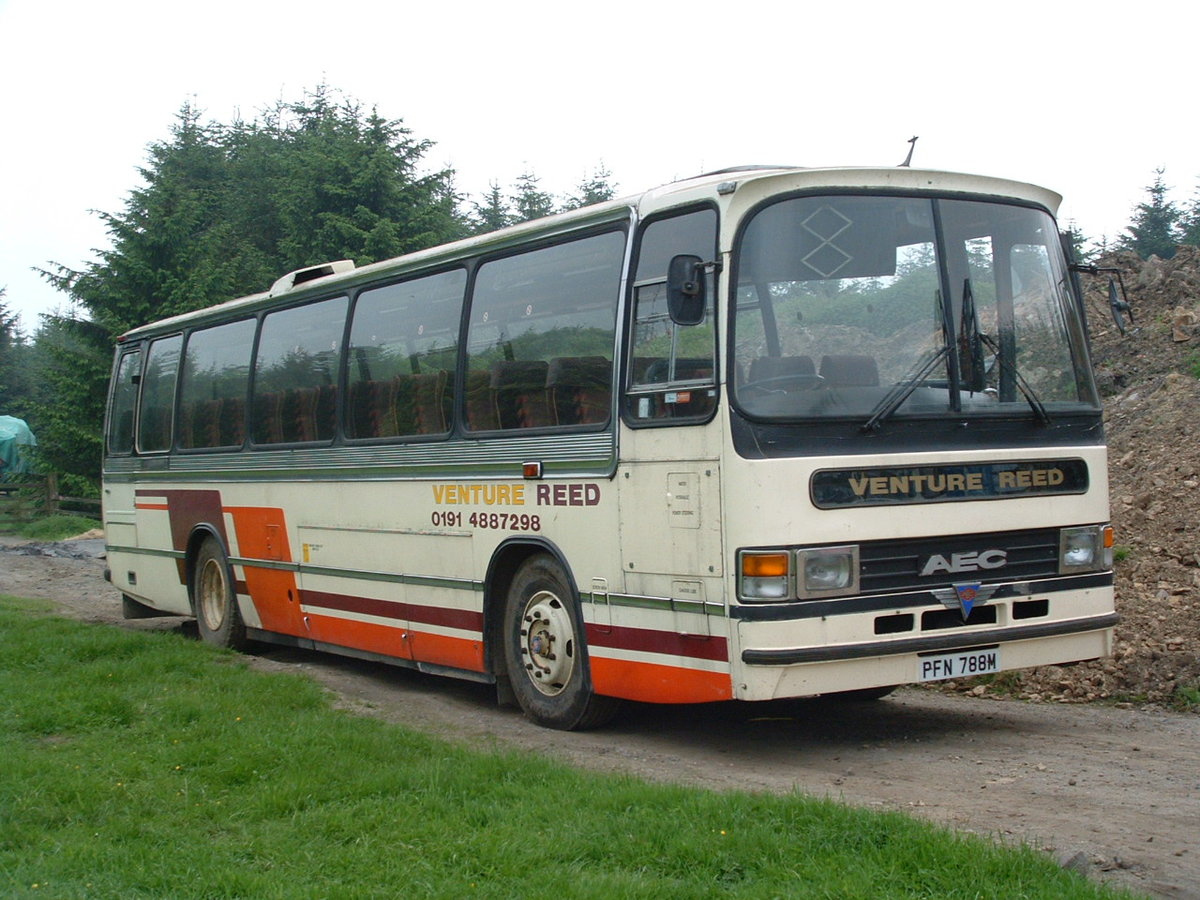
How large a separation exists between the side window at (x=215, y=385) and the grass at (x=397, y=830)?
4.95 metres

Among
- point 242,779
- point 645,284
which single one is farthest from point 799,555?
point 242,779

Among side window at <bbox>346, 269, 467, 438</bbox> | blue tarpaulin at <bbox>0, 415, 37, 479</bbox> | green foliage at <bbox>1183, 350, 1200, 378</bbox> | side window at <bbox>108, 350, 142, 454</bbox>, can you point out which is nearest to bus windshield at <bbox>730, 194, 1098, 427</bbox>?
side window at <bbox>346, 269, 467, 438</bbox>

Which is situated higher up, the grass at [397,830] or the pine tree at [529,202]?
the pine tree at [529,202]

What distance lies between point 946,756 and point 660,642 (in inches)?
62.6

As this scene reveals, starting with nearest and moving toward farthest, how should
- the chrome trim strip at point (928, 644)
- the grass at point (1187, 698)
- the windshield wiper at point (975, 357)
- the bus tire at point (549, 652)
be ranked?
the chrome trim strip at point (928, 644), the windshield wiper at point (975, 357), the bus tire at point (549, 652), the grass at point (1187, 698)

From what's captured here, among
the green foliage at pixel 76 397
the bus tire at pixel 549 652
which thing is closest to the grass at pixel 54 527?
the green foliage at pixel 76 397

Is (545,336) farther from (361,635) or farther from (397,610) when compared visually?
(361,635)

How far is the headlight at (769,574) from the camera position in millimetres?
6797

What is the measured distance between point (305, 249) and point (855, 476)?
25.6 metres

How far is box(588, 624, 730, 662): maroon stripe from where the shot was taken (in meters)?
7.04

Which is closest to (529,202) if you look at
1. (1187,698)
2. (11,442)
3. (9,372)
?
(11,442)

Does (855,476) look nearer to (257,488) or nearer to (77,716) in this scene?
(77,716)

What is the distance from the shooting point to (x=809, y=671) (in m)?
6.89

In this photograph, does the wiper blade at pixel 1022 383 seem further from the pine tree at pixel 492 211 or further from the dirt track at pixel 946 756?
the pine tree at pixel 492 211
